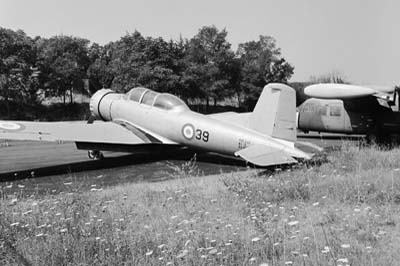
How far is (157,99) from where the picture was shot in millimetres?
13750

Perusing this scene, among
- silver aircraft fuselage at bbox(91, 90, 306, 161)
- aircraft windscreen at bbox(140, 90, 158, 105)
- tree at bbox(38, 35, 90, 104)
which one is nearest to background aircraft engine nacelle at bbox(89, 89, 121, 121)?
silver aircraft fuselage at bbox(91, 90, 306, 161)

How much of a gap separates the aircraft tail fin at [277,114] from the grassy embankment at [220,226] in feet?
11.1

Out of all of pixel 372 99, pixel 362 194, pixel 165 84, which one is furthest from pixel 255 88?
pixel 362 194

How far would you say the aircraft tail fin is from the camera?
35.6 feet

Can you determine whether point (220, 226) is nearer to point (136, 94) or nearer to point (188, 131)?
point (188, 131)

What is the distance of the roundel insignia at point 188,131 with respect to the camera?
12.3 meters

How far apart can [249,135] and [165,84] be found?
2820 centimetres

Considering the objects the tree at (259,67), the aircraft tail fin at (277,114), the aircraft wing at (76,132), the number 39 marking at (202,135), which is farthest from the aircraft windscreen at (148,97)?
the tree at (259,67)

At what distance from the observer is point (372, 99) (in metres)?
17.1

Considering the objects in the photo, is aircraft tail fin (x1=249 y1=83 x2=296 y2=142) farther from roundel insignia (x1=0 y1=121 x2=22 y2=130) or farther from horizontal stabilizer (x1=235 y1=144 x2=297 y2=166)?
roundel insignia (x1=0 y1=121 x2=22 y2=130)

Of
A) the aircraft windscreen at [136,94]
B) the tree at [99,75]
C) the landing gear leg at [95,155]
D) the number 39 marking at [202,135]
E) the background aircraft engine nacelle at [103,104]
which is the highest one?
the tree at [99,75]

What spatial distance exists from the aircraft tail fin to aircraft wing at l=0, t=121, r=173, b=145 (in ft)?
11.0

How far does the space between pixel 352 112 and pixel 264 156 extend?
1005 centimetres

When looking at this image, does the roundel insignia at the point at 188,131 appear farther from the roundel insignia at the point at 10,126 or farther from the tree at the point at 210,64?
the tree at the point at 210,64
